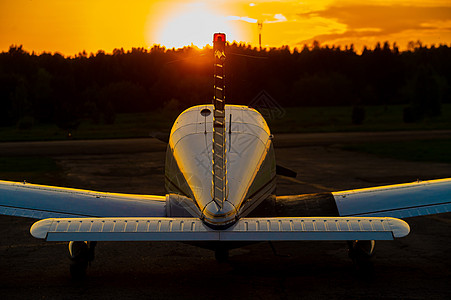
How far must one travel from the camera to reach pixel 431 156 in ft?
96.7

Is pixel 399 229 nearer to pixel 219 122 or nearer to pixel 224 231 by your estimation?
pixel 224 231

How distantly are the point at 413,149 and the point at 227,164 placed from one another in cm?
2691

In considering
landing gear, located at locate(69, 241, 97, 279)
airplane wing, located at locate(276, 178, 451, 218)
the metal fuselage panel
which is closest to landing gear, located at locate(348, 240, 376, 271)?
airplane wing, located at locate(276, 178, 451, 218)

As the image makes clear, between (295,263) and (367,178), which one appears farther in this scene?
(367,178)

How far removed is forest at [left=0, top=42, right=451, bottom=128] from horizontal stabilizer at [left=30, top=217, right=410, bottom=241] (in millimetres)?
60827

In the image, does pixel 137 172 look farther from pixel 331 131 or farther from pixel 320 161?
pixel 331 131

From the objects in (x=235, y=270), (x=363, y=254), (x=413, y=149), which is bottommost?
(x=413, y=149)

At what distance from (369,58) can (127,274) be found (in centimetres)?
11142

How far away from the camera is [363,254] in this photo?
29.6ft

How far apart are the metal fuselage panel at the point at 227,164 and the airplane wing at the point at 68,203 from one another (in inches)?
21.3

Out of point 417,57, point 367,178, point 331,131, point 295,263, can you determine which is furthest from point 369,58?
point 295,263

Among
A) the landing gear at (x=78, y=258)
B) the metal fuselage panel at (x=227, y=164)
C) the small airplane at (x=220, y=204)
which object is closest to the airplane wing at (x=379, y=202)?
the small airplane at (x=220, y=204)

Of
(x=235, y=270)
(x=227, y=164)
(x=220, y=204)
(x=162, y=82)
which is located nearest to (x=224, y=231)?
(x=220, y=204)

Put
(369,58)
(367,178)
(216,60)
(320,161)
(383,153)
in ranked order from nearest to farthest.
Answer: (216,60) < (367,178) < (320,161) < (383,153) < (369,58)
